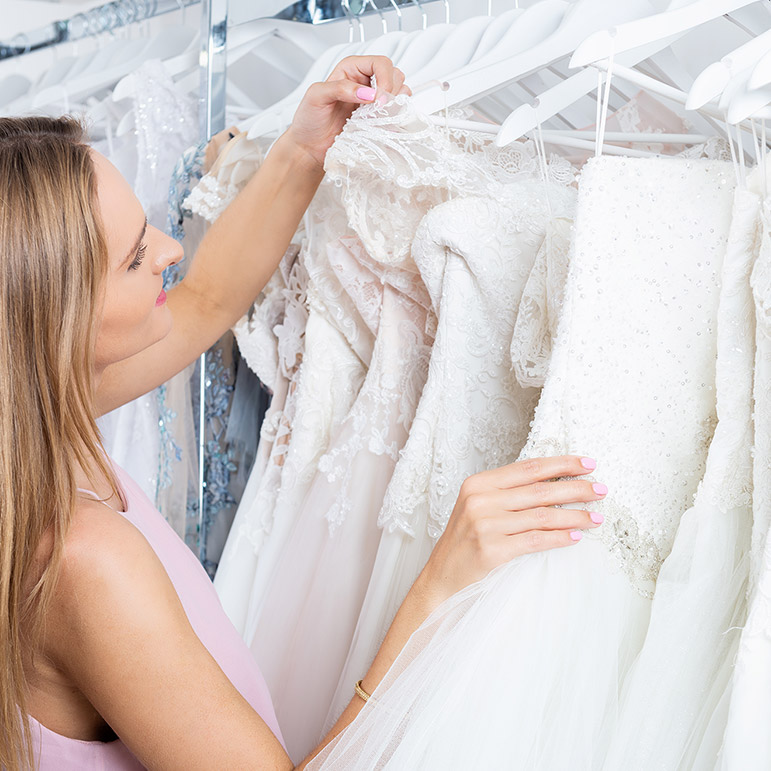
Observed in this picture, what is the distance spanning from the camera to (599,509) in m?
0.67

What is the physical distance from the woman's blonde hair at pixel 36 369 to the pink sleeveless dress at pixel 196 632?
0.06 m

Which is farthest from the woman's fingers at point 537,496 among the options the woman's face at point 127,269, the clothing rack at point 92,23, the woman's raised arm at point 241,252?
the clothing rack at point 92,23

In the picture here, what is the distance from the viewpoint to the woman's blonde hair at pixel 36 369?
0.68 meters

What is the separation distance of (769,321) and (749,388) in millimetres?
78

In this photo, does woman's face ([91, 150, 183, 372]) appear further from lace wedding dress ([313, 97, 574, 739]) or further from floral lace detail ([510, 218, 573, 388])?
floral lace detail ([510, 218, 573, 388])

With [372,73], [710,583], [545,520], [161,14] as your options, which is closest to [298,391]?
[372,73]

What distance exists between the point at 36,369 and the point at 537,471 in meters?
0.43

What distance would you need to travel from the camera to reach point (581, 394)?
0.67 metres

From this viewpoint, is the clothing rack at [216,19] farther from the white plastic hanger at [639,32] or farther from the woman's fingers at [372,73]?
the white plastic hanger at [639,32]

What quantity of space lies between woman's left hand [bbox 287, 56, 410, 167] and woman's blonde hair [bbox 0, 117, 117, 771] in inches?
12.0

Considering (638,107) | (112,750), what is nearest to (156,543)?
(112,750)

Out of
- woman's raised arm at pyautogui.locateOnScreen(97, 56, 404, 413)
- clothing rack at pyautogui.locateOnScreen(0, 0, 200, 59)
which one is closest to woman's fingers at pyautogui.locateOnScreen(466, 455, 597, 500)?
woman's raised arm at pyautogui.locateOnScreen(97, 56, 404, 413)

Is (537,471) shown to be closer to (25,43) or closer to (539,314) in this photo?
(539,314)

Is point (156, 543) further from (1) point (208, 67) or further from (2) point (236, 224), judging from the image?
(1) point (208, 67)
